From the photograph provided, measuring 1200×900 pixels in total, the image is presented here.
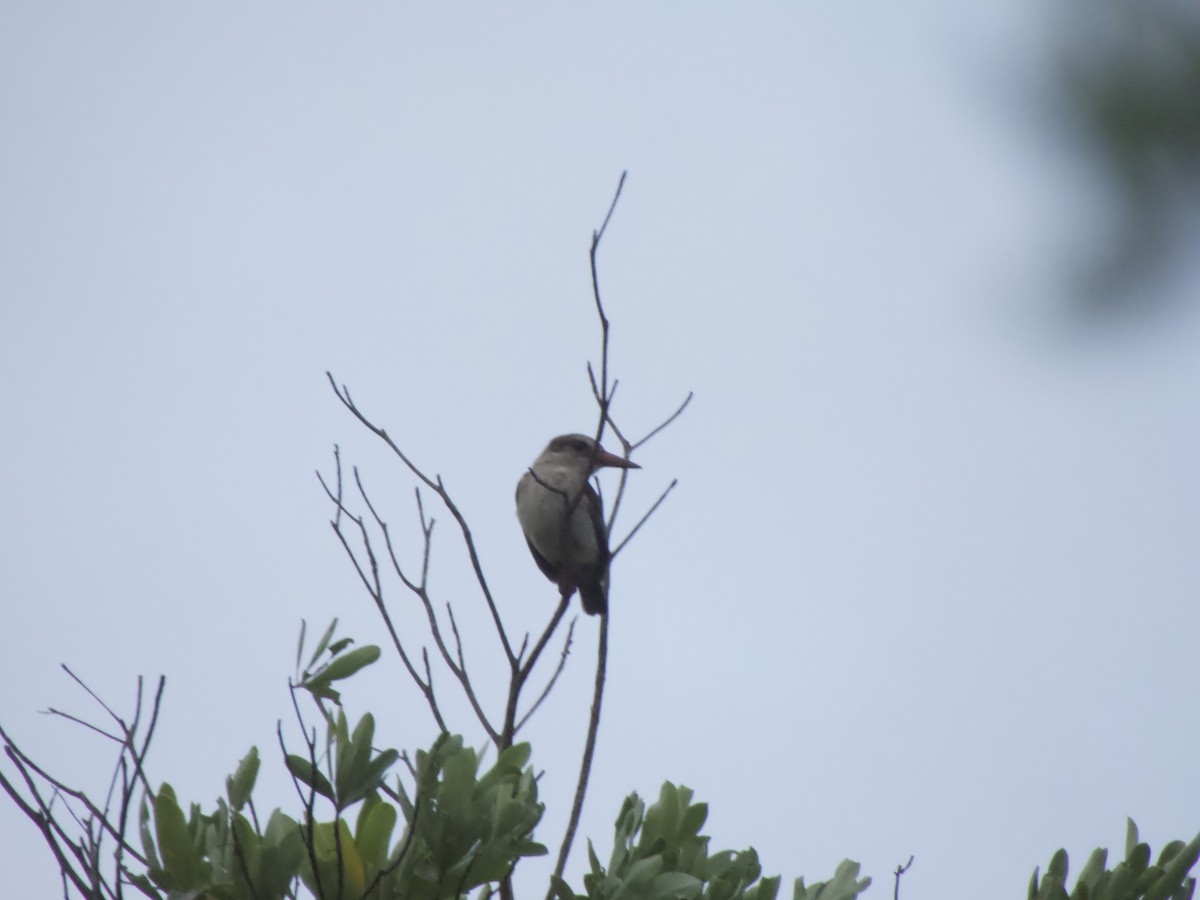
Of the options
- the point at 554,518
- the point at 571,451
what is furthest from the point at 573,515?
the point at 571,451

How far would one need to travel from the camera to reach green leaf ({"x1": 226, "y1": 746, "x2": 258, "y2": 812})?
3.07 metres

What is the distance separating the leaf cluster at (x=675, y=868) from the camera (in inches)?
121

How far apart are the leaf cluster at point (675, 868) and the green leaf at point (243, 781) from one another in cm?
84

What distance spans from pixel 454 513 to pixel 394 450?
40cm

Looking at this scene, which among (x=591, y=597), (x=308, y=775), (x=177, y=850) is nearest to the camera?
(x=177, y=850)

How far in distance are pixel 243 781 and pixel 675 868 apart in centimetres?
115

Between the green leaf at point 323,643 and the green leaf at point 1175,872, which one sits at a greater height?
the green leaf at point 323,643

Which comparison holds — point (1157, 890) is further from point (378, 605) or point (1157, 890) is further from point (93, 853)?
point (93, 853)

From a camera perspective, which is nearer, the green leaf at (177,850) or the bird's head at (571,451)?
the green leaf at (177,850)

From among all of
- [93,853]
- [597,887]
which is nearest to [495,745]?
[597,887]

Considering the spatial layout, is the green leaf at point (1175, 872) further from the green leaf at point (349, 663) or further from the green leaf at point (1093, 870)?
the green leaf at point (349, 663)

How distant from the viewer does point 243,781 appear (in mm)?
3088

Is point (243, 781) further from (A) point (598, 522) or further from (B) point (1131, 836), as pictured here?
(A) point (598, 522)

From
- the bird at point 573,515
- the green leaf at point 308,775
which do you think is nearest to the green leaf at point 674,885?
the green leaf at point 308,775
